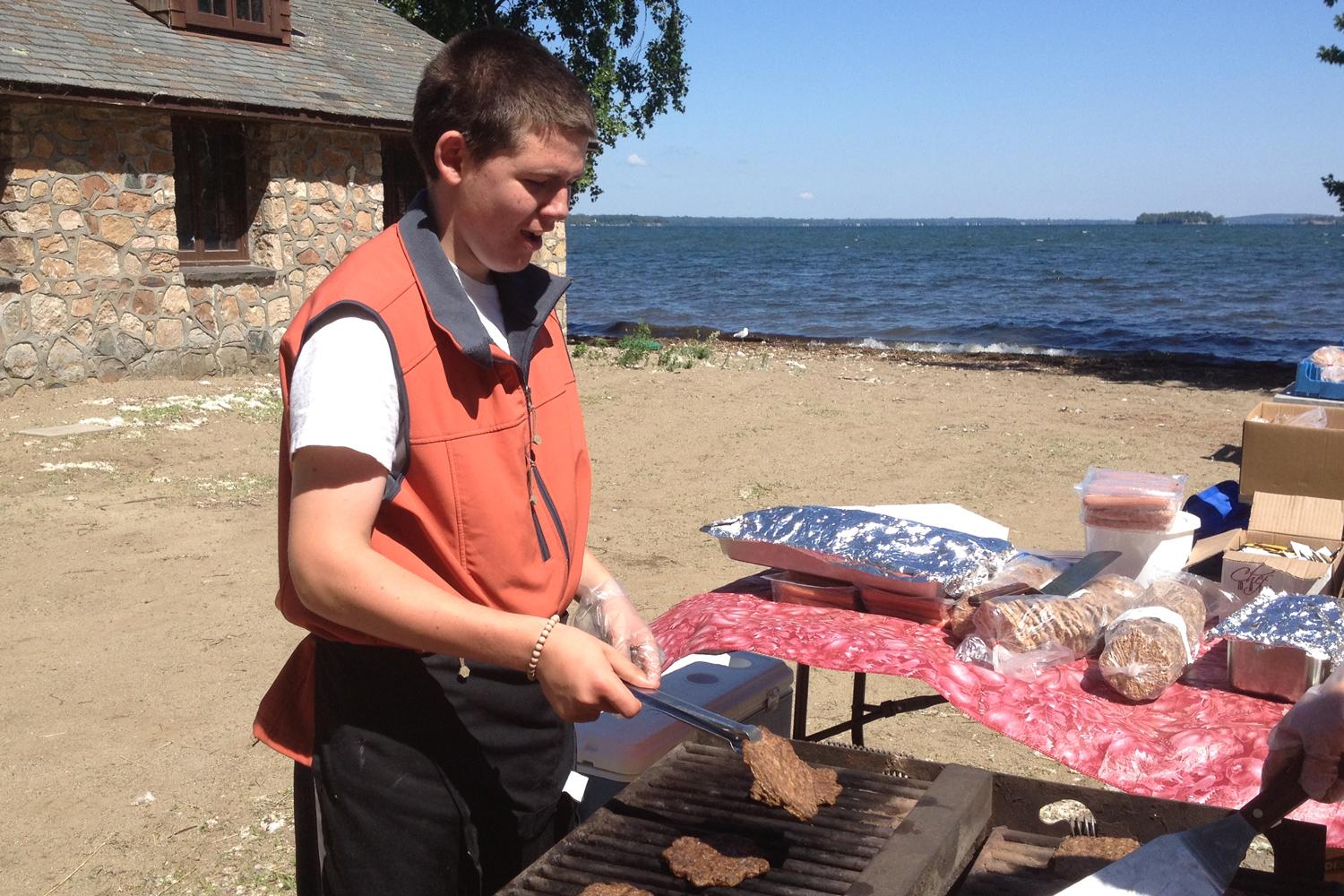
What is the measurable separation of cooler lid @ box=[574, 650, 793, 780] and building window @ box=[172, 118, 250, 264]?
32.3ft

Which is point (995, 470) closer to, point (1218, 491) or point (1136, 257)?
point (1218, 491)

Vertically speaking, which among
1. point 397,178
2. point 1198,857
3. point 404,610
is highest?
point 397,178

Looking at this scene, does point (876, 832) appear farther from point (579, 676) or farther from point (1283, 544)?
point (1283, 544)

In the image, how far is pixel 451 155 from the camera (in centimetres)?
194

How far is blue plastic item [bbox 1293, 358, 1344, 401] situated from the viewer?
20.6ft

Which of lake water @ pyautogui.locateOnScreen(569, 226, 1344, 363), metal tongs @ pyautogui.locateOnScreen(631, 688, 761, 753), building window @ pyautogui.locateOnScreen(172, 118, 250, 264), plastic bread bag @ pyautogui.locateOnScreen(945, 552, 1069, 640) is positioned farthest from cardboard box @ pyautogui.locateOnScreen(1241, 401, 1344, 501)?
lake water @ pyautogui.locateOnScreen(569, 226, 1344, 363)

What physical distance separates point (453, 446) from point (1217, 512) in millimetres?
3410

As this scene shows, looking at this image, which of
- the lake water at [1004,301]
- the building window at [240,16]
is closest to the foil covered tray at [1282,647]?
the building window at [240,16]

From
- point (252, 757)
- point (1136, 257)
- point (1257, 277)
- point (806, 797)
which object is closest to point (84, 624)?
point (252, 757)

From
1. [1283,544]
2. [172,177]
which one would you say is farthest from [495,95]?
[172,177]

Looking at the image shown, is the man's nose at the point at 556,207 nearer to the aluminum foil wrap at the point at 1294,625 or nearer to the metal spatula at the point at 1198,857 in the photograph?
the metal spatula at the point at 1198,857

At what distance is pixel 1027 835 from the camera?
8.00 ft

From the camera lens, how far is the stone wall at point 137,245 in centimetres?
1029

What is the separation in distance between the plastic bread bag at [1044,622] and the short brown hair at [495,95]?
1.58 metres
